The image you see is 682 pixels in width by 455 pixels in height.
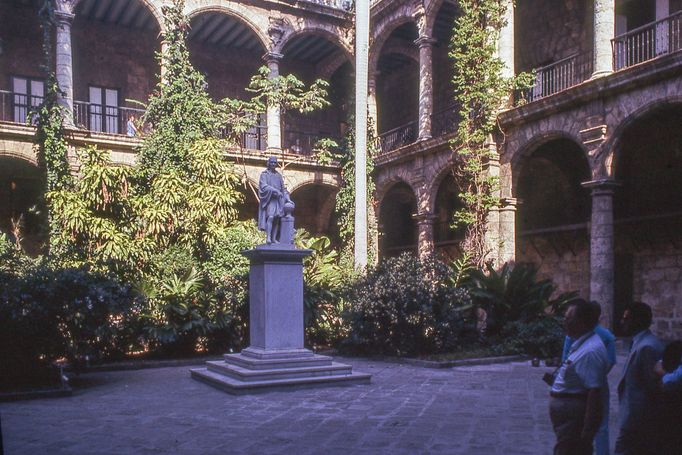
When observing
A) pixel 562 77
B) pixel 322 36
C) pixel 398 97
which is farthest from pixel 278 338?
pixel 398 97

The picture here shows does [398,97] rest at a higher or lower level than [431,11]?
lower

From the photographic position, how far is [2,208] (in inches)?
728

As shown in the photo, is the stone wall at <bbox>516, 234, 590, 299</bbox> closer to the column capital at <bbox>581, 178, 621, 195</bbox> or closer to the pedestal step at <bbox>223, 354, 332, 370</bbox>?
the column capital at <bbox>581, 178, 621, 195</bbox>

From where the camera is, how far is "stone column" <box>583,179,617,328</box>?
12.2 m

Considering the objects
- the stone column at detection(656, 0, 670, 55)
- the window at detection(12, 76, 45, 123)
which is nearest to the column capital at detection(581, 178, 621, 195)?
the stone column at detection(656, 0, 670, 55)

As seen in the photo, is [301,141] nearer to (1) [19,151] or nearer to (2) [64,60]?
(2) [64,60]

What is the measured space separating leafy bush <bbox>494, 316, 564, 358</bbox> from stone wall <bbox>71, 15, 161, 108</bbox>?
14.2 meters

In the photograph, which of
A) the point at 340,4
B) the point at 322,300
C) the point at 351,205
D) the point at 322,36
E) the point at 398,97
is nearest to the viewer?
the point at 322,300

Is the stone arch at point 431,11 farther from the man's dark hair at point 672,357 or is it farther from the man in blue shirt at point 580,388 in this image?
the man in blue shirt at point 580,388

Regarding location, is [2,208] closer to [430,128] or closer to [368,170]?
[368,170]

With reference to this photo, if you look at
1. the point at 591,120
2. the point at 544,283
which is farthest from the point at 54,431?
the point at 591,120

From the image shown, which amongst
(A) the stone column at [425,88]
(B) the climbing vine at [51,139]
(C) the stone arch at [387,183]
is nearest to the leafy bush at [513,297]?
(A) the stone column at [425,88]

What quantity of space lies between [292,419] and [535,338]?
604 centimetres

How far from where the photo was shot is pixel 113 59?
66.1ft
